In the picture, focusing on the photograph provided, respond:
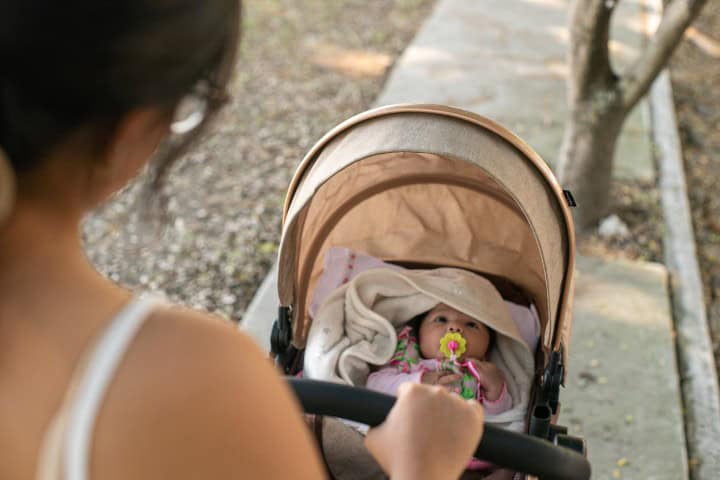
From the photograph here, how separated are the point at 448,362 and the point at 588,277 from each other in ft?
4.61

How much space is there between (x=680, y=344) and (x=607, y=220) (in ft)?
2.29

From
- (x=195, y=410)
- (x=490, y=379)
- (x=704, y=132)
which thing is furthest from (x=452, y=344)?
(x=704, y=132)

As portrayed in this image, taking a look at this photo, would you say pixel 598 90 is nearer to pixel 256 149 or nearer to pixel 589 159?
pixel 589 159

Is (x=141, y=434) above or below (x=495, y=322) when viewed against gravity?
above

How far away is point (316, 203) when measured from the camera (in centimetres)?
216

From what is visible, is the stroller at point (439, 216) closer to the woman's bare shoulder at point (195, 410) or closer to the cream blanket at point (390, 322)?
the cream blanket at point (390, 322)

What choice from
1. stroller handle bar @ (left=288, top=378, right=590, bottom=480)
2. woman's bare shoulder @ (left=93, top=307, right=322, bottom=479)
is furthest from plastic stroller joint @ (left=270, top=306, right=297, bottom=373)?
woman's bare shoulder @ (left=93, top=307, right=322, bottom=479)

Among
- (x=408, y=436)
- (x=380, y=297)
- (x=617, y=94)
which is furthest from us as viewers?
(x=617, y=94)

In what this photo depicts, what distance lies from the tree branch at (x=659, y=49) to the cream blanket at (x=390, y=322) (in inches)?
55.5

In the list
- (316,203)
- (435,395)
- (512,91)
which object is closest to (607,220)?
(512,91)

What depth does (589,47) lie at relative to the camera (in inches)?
127

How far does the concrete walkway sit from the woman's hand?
1440 mm

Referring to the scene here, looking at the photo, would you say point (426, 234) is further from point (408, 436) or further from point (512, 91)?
point (512, 91)

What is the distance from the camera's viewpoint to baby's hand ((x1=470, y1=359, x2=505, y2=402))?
214cm
